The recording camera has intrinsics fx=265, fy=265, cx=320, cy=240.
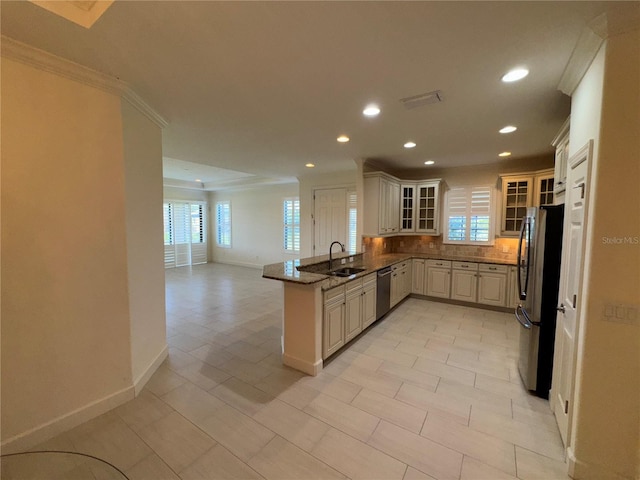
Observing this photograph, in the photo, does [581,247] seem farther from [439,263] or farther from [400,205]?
[400,205]

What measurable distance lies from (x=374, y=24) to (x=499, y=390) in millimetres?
3128

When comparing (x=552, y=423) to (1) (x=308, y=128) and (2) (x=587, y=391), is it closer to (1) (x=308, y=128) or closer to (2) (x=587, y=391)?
(2) (x=587, y=391)

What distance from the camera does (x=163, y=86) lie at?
214 centimetres

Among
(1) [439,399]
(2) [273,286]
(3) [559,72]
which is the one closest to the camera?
(3) [559,72]

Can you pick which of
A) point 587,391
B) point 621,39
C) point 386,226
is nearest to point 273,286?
point 386,226

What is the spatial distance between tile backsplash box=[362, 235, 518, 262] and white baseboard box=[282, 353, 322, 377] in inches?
103

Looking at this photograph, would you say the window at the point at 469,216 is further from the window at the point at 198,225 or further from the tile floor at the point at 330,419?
the window at the point at 198,225

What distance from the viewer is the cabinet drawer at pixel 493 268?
14.7 ft

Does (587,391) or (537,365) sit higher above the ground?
(587,391)

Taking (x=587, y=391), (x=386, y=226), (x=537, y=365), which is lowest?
(x=537, y=365)

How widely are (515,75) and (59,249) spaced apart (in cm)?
355

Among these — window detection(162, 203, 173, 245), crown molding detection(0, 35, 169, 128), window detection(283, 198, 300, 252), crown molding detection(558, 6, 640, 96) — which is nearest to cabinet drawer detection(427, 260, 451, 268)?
crown molding detection(558, 6, 640, 96)

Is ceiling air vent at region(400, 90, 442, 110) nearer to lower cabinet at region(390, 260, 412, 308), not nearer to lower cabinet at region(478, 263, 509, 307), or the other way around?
lower cabinet at region(390, 260, 412, 308)

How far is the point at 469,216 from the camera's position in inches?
204
